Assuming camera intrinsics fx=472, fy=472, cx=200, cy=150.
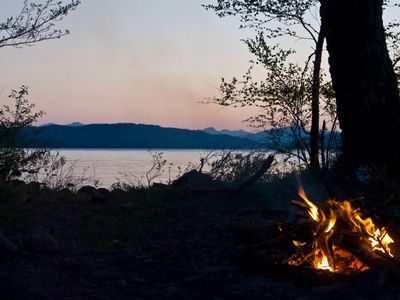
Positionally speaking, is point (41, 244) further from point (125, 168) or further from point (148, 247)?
point (125, 168)

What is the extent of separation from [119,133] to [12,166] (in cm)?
6061

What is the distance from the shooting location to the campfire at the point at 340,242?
440 centimetres

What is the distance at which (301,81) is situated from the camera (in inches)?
410

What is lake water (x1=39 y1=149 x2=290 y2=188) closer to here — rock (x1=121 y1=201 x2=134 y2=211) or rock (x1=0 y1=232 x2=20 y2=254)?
rock (x1=121 y1=201 x2=134 y2=211)

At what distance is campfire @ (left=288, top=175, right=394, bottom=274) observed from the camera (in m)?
4.40

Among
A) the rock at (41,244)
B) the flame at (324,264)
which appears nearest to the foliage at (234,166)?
A: the rock at (41,244)

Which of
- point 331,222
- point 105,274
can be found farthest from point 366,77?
point 105,274

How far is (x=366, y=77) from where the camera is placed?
8352 mm

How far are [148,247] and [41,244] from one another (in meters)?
1.28

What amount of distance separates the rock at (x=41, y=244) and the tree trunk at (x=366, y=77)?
18.8 feet

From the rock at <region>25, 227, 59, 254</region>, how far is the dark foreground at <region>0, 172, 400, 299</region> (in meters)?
0.01

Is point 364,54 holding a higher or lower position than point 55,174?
higher

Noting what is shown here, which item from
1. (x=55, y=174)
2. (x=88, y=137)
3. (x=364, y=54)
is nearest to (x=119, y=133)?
(x=88, y=137)

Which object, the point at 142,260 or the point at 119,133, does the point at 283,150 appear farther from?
the point at 119,133
